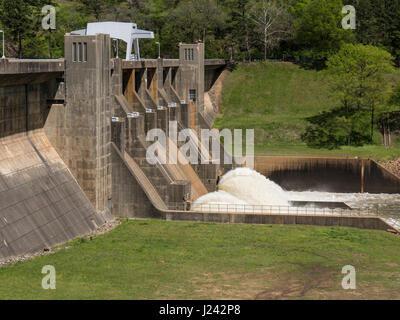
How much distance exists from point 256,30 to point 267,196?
54861mm

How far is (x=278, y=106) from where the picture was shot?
283 feet

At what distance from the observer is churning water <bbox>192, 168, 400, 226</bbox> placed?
50647mm

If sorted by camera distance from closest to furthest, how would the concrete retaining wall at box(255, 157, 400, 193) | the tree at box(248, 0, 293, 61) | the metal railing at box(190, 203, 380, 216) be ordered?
the metal railing at box(190, 203, 380, 216) < the concrete retaining wall at box(255, 157, 400, 193) < the tree at box(248, 0, 293, 61)

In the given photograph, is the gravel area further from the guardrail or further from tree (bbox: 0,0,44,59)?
tree (bbox: 0,0,44,59)

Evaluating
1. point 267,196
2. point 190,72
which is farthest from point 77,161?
point 190,72

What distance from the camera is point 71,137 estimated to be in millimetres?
43188

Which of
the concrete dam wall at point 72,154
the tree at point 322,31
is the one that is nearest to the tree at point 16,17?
the tree at point 322,31

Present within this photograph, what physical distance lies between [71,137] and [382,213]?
24245mm

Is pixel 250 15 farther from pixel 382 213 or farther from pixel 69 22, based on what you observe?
pixel 382 213

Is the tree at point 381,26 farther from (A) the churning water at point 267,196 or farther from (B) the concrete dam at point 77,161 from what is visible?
(B) the concrete dam at point 77,161

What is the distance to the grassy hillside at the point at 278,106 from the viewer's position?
7345 centimetres

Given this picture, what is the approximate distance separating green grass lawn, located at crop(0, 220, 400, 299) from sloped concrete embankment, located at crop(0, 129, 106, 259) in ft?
4.87

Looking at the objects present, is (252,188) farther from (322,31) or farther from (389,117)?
(322,31)

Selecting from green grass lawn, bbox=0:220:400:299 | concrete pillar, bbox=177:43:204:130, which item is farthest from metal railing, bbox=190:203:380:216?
concrete pillar, bbox=177:43:204:130
